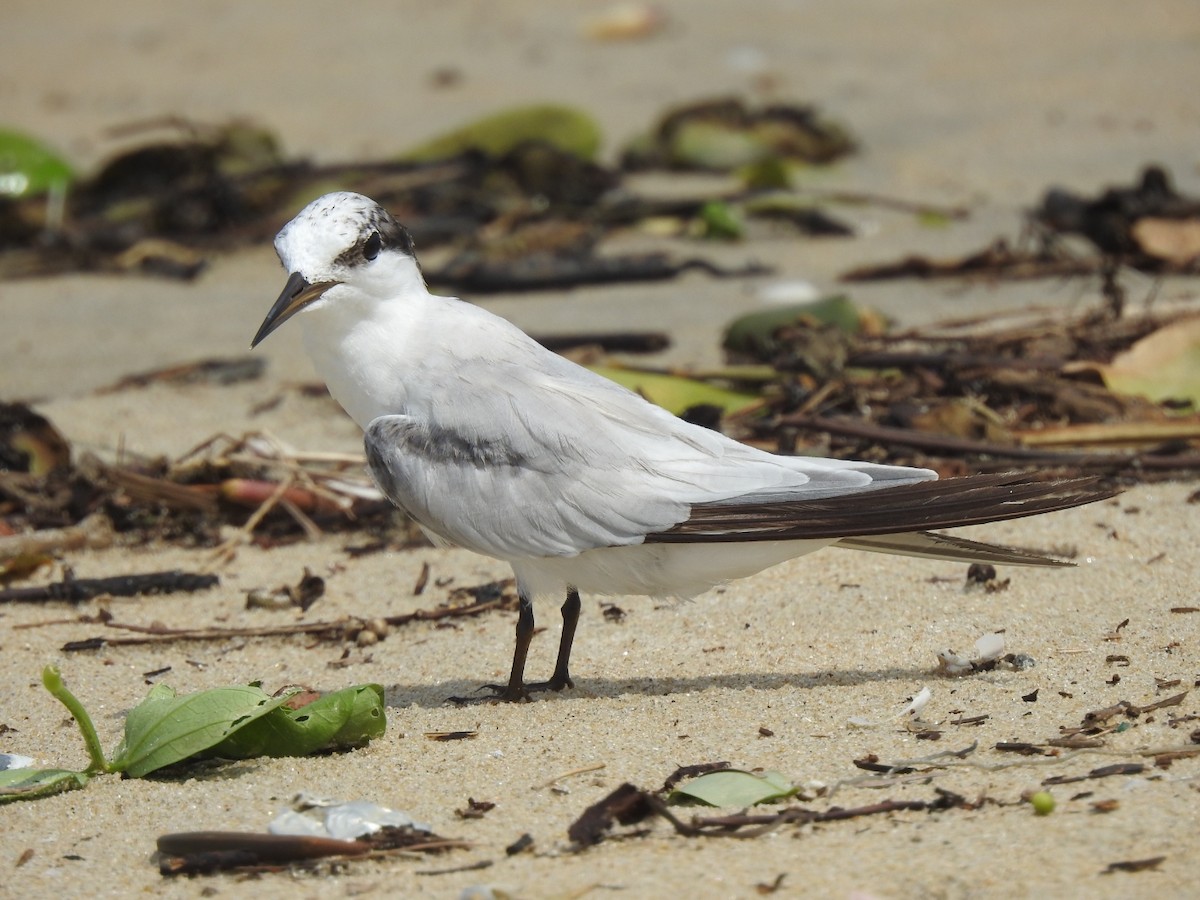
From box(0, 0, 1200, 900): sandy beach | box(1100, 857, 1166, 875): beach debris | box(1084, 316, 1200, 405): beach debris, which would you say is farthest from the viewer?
box(1084, 316, 1200, 405): beach debris

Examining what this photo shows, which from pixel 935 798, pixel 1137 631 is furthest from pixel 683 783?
pixel 1137 631

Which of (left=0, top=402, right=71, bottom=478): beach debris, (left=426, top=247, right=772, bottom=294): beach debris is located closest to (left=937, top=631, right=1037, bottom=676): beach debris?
(left=0, top=402, right=71, bottom=478): beach debris

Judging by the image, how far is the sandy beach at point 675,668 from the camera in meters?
2.43

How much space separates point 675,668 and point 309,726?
883 millimetres

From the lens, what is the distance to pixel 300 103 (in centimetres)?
1019

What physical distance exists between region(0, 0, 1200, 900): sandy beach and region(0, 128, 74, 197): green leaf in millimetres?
717

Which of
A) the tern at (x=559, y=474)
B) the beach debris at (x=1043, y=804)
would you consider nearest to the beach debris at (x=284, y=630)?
the tern at (x=559, y=474)

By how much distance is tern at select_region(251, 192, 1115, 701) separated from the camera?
3.16m

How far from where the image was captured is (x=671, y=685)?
3332 mm

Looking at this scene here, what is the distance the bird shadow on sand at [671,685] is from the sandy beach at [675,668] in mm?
12

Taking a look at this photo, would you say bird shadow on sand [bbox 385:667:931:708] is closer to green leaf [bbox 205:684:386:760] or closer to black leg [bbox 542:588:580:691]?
black leg [bbox 542:588:580:691]

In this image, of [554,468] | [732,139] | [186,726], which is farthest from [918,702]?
[732,139]

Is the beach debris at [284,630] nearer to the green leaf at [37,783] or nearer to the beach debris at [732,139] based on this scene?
the green leaf at [37,783]

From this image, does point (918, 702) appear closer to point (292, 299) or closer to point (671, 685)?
point (671, 685)
